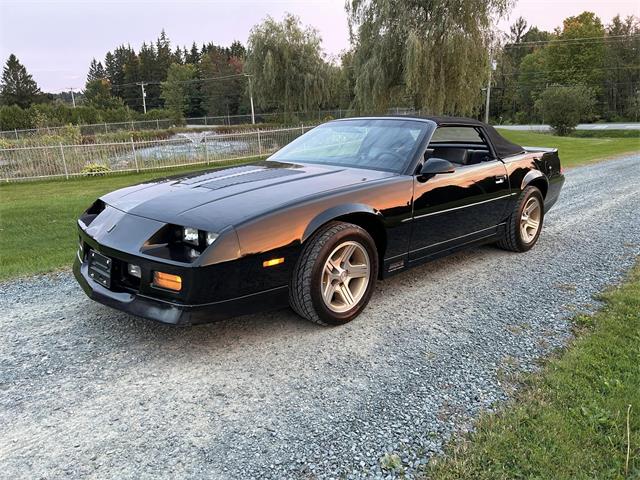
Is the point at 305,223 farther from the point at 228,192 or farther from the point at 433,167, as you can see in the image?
the point at 433,167

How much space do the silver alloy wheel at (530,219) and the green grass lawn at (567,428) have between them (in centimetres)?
225

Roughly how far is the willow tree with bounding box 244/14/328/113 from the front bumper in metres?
29.5

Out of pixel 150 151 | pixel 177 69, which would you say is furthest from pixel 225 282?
pixel 177 69

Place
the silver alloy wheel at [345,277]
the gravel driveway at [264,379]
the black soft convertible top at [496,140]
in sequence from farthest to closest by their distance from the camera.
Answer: the black soft convertible top at [496,140]
the silver alloy wheel at [345,277]
the gravel driveway at [264,379]

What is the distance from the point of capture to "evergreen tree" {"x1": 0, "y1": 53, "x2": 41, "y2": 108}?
7688 cm

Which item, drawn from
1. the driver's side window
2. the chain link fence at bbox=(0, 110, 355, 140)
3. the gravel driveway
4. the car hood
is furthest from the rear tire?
the chain link fence at bbox=(0, 110, 355, 140)

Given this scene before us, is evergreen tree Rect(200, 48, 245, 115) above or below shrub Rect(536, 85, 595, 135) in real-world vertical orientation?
above

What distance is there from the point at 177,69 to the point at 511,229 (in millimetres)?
84346

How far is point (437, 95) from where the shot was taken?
20.0 m

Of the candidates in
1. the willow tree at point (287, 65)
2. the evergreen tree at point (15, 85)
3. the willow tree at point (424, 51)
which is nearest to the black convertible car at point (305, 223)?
the willow tree at point (424, 51)

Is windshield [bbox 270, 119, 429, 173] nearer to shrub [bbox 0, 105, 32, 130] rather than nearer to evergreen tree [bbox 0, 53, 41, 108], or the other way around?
shrub [bbox 0, 105, 32, 130]

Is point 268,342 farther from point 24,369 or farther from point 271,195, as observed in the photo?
point 24,369

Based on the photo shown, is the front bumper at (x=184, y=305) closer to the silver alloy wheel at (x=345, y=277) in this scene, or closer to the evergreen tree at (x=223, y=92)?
the silver alloy wheel at (x=345, y=277)

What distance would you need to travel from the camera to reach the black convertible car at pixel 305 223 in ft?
9.03
